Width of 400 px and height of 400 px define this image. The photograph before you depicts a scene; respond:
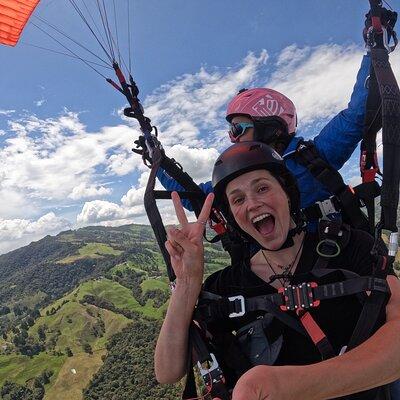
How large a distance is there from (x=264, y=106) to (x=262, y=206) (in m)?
1.67

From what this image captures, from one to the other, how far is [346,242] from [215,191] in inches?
38.2

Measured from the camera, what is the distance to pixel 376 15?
2.94 m

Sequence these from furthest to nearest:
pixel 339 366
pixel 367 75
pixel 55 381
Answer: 1. pixel 55 381
2. pixel 367 75
3. pixel 339 366

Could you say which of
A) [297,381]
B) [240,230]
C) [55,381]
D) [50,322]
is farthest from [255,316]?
[50,322]

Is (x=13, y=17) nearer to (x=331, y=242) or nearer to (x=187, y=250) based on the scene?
Answer: (x=187, y=250)

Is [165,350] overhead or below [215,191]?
below

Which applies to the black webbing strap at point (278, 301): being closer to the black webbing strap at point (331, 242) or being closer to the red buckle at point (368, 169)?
the black webbing strap at point (331, 242)

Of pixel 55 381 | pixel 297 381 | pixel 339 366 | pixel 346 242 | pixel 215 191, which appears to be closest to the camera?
pixel 297 381

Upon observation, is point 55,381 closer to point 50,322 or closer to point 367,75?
point 50,322

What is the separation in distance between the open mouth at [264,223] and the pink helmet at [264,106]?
152 cm

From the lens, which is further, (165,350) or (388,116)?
(388,116)

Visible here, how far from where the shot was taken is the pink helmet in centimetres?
383

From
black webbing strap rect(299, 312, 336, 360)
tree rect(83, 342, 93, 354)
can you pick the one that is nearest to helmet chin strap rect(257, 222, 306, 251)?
black webbing strap rect(299, 312, 336, 360)

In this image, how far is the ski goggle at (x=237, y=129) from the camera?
3.93 metres
